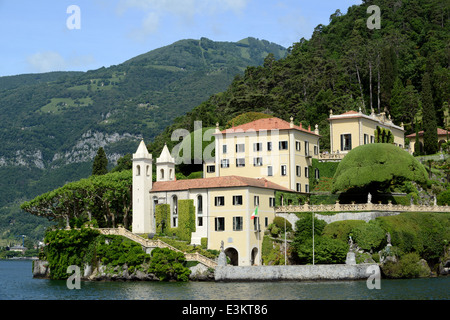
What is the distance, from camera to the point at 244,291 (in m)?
52.7

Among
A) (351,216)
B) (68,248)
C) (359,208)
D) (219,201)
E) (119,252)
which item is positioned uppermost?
(219,201)

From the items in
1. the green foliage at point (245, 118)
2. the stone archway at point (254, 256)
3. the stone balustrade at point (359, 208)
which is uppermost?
the green foliage at point (245, 118)

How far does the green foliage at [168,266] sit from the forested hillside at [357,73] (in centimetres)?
3559

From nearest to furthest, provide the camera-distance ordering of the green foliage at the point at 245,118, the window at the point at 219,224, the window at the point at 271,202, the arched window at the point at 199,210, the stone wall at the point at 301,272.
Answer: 1. the stone wall at the point at 301,272
2. the window at the point at 219,224
3. the arched window at the point at 199,210
4. the window at the point at 271,202
5. the green foliage at the point at 245,118

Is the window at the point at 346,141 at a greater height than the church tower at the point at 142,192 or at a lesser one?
greater

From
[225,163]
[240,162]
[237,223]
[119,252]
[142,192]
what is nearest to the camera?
[237,223]

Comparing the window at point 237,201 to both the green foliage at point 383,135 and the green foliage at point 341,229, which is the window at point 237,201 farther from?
the green foliage at point 383,135

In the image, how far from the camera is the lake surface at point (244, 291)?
159ft

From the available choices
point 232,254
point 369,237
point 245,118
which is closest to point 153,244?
point 232,254

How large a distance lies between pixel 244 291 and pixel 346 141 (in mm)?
34935

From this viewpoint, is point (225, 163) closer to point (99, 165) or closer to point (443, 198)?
point (443, 198)

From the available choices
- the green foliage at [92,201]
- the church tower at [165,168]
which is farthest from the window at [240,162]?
the green foliage at [92,201]
